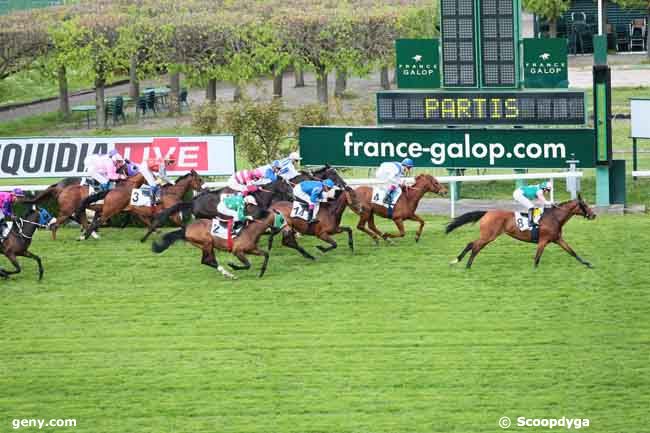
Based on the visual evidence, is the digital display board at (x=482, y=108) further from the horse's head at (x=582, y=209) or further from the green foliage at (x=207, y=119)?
the green foliage at (x=207, y=119)

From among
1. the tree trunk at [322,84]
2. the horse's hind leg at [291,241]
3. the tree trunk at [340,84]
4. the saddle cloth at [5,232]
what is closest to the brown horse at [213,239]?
the horse's hind leg at [291,241]

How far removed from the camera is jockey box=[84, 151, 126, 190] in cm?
1944

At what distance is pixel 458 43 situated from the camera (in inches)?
816

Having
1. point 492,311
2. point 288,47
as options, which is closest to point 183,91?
point 288,47

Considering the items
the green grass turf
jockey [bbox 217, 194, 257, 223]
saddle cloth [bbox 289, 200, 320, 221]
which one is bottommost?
the green grass turf

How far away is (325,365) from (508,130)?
7.66 metres

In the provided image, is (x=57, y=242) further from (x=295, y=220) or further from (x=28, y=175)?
(x=295, y=220)

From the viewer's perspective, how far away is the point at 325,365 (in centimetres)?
1388

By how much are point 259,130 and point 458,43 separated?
4800 mm

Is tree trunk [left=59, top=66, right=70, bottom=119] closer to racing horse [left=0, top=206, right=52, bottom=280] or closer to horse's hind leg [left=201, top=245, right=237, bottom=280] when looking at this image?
racing horse [left=0, top=206, right=52, bottom=280]

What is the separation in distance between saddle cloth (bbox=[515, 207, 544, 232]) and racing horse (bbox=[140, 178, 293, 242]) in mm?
3182

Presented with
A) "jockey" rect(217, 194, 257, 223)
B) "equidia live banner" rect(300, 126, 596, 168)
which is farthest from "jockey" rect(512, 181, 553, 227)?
"equidia live banner" rect(300, 126, 596, 168)

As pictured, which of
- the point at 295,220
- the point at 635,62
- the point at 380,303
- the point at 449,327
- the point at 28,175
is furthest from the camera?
the point at 635,62

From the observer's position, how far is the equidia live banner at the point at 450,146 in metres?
20.3
